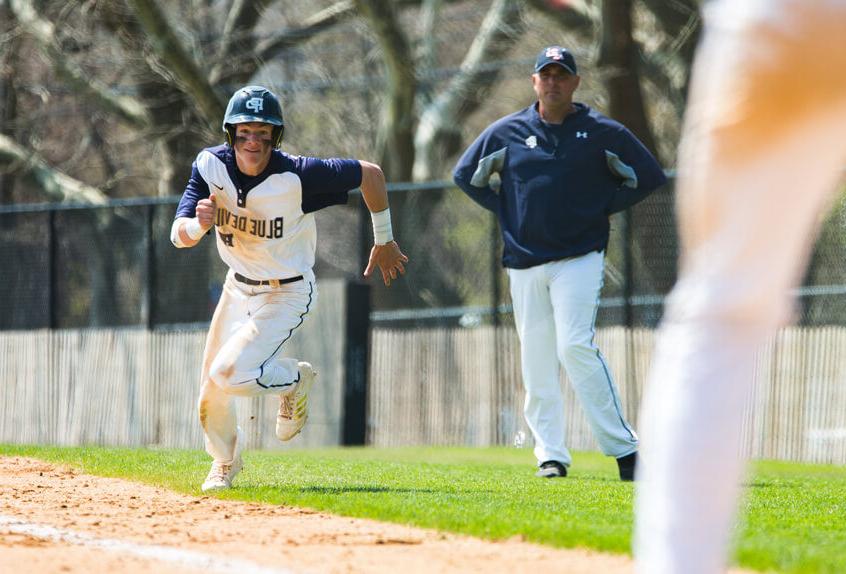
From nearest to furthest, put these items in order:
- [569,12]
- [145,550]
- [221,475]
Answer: [145,550], [221,475], [569,12]

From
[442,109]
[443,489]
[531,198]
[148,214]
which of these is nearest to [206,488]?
[443,489]

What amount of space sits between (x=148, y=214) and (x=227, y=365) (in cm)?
1024

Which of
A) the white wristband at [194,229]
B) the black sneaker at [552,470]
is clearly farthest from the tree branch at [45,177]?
the white wristband at [194,229]

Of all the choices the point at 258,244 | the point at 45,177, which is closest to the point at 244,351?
the point at 258,244

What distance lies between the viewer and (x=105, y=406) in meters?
17.4

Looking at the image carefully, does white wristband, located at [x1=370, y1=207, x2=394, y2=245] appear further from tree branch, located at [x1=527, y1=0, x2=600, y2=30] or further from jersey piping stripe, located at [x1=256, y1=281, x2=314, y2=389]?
tree branch, located at [x1=527, y1=0, x2=600, y2=30]

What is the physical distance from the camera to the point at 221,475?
289 inches

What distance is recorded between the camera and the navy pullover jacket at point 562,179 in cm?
916

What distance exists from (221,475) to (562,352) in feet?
8.20

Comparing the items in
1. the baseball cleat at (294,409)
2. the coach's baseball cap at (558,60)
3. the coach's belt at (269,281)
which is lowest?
the baseball cleat at (294,409)

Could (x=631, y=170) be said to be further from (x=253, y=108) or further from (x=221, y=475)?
(x=221, y=475)

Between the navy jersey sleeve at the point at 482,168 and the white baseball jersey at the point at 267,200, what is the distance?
1.97 metres

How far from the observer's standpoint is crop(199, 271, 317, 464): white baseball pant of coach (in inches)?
291

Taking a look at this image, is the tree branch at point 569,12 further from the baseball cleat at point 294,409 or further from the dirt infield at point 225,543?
the dirt infield at point 225,543
